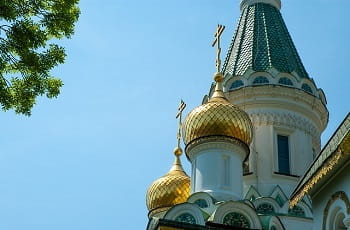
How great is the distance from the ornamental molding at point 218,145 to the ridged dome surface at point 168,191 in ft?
6.33

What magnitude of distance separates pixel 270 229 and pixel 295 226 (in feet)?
5.77

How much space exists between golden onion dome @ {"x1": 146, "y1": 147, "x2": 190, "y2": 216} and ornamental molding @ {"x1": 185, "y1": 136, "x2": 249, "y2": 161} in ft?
6.34

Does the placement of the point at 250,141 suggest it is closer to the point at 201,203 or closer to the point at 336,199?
the point at 201,203

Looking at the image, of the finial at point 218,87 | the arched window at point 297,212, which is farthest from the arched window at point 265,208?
the finial at point 218,87

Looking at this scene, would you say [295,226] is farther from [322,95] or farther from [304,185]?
[304,185]

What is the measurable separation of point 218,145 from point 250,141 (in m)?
1.06

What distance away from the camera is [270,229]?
13883 mm

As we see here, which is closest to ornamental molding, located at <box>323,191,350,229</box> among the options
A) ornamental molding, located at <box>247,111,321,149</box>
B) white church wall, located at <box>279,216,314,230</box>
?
white church wall, located at <box>279,216,314,230</box>

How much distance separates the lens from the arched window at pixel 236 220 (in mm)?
13430

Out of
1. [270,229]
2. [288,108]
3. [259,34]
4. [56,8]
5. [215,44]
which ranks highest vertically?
[259,34]

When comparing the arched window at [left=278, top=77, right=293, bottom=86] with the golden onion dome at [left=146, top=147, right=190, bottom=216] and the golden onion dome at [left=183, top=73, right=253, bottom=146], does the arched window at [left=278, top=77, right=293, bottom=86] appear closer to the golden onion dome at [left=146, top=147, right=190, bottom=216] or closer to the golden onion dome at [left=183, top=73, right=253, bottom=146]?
the golden onion dome at [left=183, top=73, right=253, bottom=146]

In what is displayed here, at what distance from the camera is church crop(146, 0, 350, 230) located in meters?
14.0

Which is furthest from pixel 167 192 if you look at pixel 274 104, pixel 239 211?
pixel 274 104

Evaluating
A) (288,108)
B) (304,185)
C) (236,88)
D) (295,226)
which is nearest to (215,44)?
(236,88)
